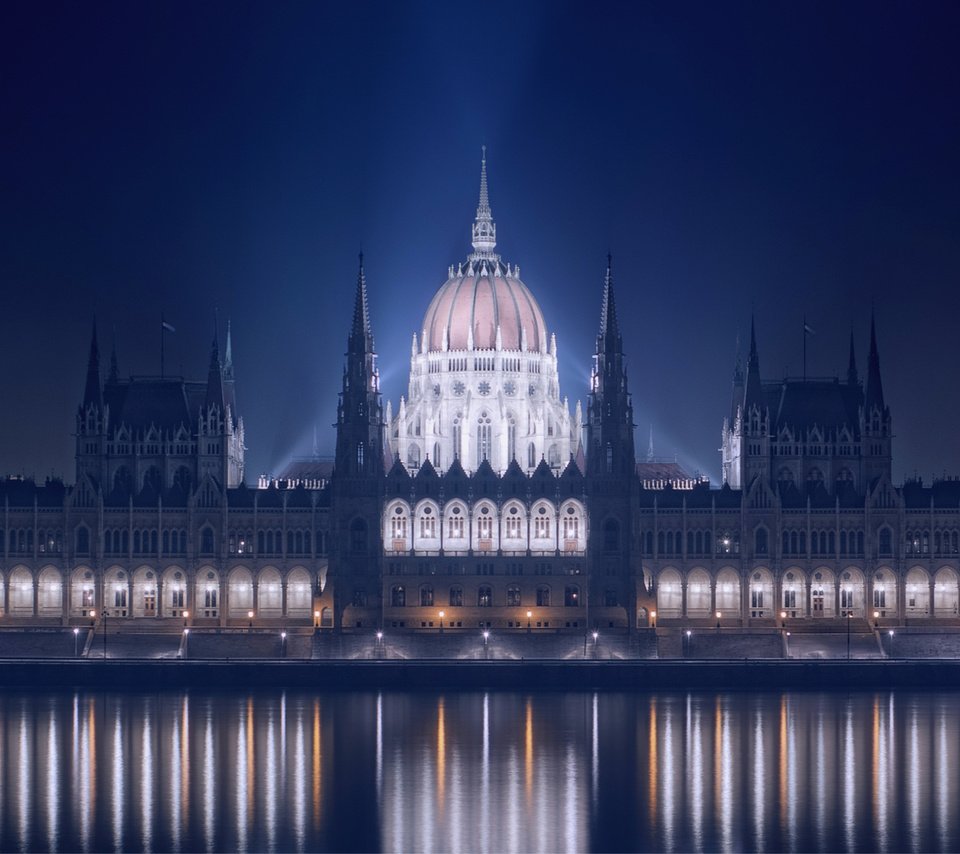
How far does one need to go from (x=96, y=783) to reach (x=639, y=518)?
202ft

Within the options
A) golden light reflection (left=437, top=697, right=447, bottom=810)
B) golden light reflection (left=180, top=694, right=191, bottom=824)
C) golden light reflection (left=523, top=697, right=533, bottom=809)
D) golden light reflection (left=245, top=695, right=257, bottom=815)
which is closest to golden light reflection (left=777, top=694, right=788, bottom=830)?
golden light reflection (left=523, top=697, right=533, bottom=809)

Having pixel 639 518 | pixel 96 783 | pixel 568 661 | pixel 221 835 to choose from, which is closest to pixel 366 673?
pixel 568 661

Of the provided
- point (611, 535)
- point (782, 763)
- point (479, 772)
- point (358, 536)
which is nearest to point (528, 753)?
point (479, 772)

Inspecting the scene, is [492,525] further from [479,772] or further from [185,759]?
[479,772]

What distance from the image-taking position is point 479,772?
14450 cm

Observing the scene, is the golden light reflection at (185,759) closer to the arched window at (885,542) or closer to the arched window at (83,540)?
the arched window at (83,540)

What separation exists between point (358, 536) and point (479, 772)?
52684 millimetres

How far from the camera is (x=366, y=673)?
17888 centimetres

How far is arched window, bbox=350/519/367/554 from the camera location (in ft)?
641

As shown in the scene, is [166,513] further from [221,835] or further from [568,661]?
[221,835]

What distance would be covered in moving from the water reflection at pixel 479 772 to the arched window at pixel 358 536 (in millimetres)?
22558

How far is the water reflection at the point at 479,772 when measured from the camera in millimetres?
129000

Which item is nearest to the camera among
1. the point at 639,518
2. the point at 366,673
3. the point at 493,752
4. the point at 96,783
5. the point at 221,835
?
the point at 221,835

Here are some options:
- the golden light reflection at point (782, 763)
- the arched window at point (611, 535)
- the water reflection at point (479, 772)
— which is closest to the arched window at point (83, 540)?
the water reflection at point (479, 772)
